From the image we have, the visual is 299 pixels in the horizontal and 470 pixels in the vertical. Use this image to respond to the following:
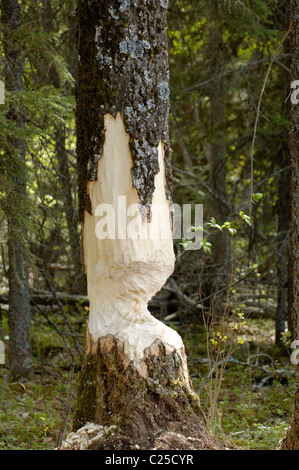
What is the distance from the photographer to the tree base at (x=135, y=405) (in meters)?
3.12

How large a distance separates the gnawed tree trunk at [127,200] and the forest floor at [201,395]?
35.9 inches

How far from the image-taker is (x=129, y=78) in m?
3.28

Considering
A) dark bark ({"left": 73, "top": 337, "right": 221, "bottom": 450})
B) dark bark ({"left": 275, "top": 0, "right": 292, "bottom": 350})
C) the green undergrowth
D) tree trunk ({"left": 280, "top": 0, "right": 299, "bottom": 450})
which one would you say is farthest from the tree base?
dark bark ({"left": 275, "top": 0, "right": 292, "bottom": 350})

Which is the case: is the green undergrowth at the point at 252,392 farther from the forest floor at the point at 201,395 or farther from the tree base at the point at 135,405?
the tree base at the point at 135,405

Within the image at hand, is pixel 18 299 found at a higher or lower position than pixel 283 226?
lower

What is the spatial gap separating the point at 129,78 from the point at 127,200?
0.78m

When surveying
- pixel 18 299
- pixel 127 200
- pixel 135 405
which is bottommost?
pixel 135 405

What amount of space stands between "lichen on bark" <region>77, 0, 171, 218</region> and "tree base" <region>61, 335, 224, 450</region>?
1.03 m

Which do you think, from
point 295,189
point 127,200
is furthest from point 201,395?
point 127,200

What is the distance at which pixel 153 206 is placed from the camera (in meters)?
3.34

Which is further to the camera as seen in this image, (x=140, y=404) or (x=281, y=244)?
(x=281, y=244)

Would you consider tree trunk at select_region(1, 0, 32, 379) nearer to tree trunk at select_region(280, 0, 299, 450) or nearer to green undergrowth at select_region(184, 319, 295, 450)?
green undergrowth at select_region(184, 319, 295, 450)

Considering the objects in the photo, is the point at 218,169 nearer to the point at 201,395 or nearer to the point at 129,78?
the point at 201,395
